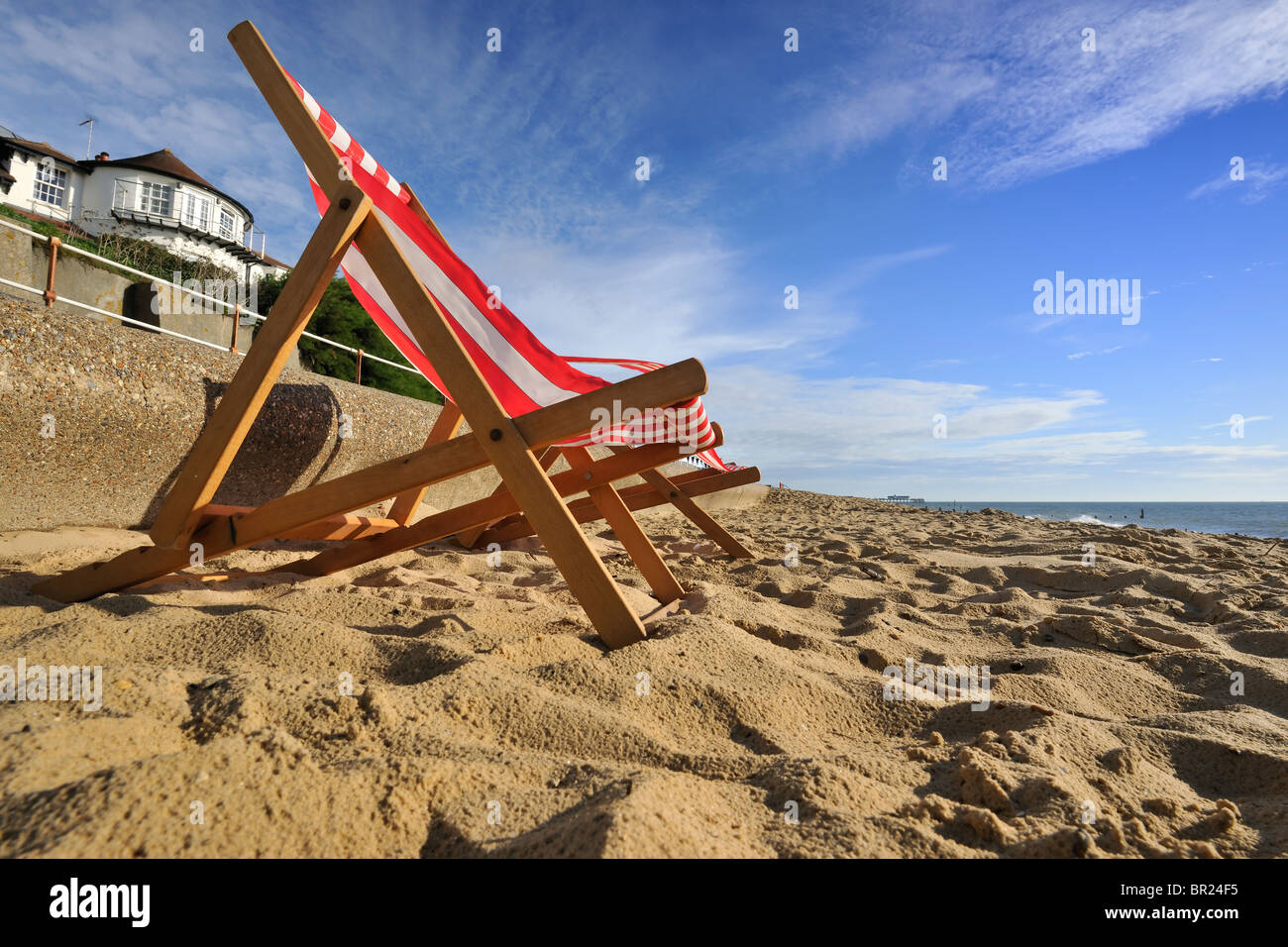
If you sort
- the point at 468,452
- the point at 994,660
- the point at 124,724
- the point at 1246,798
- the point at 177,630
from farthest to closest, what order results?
1. the point at 994,660
2. the point at 468,452
3. the point at 177,630
4. the point at 1246,798
5. the point at 124,724

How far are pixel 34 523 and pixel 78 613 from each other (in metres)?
1.19

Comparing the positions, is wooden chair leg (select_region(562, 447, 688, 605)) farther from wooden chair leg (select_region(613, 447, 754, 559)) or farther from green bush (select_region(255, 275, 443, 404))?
green bush (select_region(255, 275, 443, 404))

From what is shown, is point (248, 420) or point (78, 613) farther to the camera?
point (248, 420)

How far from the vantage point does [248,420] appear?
1.84m

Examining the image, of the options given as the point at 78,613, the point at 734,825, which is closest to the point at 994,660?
the point at 734,825

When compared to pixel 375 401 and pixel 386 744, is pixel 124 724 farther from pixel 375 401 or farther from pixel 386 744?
pixel 375 401

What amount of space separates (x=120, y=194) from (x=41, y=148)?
3471 mm

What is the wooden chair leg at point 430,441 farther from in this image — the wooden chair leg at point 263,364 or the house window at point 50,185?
the house window at point 50,185

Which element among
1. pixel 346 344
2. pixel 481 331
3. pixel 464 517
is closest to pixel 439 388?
pixel 481 331

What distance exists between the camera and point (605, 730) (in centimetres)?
131

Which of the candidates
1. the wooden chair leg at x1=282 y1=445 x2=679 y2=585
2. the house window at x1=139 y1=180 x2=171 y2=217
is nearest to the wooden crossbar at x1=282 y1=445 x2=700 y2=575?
the wooden chair leg at x1=282 y1=445 x2=679 y2=585

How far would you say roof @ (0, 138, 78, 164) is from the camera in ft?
86.6

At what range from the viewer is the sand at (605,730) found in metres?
0.93

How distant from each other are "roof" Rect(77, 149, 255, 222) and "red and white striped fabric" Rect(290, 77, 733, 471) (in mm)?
33806
